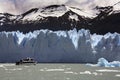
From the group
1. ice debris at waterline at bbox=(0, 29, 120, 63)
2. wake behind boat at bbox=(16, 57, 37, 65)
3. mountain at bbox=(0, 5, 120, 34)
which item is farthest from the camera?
mountain at bbox=(0, 5, 120, 34)

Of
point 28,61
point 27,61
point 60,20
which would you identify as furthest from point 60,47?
point 60,20

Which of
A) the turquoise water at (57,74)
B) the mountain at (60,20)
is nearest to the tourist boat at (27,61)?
the turquoise water at (57,74)

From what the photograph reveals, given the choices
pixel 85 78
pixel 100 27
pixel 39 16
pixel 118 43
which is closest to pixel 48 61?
pixel 118 43

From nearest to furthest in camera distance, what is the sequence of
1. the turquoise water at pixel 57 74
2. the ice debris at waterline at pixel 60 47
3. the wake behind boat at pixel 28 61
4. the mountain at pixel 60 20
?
1. the turquoise water at pixel 57 74
2. the ice debris at waterline at pixel 60 47
3. the wake behind boat at pixel 28 61
4. the mountain at pixel 60 20

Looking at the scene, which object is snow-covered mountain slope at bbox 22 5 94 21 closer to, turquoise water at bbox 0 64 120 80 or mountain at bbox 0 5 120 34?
mountain at bbox 0 5 120 34

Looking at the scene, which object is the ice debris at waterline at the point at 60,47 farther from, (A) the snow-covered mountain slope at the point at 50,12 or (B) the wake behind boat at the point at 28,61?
(A) the snow-covered mountain slope at the point at 50,12

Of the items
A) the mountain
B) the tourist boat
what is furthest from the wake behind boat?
the mountain
